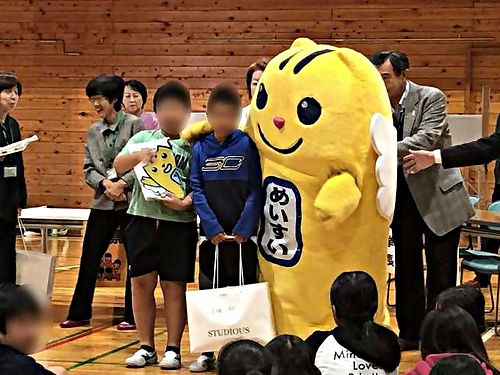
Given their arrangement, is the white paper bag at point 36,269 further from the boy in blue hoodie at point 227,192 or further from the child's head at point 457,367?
the child's head at point 457,367

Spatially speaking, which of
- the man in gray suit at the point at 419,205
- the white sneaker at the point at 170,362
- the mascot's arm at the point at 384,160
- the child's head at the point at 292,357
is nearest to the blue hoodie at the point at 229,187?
the mascot's arm at the point at 384,160

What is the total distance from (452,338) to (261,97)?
5.39 ft

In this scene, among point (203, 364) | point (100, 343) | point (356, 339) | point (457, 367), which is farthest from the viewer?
point (100, 343)

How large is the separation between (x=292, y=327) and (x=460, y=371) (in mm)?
1750

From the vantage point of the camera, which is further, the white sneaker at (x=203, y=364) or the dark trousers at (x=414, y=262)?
the dark trousers at (x=414, y=262)

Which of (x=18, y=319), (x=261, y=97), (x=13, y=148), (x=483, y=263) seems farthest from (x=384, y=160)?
(x=13, y=148)

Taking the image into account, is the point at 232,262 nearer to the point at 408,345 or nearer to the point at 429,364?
the point at 408,345

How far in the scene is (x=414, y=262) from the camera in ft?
14.8

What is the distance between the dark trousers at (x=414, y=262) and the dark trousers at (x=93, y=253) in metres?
1.64

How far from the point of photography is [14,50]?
10742 millimetres

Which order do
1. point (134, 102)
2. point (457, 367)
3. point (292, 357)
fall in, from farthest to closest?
point (134, 102) → point (292, 357) → point (457, 367)

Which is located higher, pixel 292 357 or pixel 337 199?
pixel 337 199

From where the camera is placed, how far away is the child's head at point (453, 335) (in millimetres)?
2396

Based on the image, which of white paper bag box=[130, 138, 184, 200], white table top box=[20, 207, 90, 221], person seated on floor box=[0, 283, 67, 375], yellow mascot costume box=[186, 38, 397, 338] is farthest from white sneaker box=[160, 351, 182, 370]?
white table top box=[20, 207, 90, 221]
